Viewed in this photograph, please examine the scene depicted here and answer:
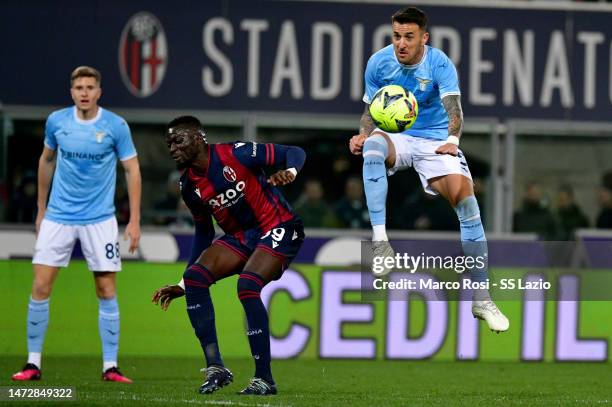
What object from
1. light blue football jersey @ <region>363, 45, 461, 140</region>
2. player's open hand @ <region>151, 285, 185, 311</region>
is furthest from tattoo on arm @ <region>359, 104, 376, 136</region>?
player's open hand @ <region>151, 285, 185, 311</region>

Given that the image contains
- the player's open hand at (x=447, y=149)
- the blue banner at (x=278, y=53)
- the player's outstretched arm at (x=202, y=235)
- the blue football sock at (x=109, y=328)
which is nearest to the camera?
the player's open hand at (x=447, y=149)

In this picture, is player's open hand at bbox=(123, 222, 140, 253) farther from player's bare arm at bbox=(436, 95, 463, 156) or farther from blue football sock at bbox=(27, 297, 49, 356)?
player's bare arm at bbox=(436, 95, 463, 156)

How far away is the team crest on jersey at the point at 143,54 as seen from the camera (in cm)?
1714

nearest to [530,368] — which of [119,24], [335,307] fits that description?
[335,307]

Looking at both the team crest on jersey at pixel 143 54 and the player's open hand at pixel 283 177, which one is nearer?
the player's open hand at pixel 283 177

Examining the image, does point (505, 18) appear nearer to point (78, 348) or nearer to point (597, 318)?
point (597, 318)

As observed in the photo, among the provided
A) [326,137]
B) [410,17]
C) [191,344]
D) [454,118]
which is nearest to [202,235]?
[454,118]

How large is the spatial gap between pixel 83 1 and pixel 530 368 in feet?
20.6

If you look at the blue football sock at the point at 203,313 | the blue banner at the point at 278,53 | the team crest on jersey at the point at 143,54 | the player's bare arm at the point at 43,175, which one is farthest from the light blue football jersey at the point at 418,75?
the team crest on jersey at the point at 143,54

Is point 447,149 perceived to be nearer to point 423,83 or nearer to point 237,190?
point 423,83

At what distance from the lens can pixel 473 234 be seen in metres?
11.5

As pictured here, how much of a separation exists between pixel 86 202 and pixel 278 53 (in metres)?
5.05

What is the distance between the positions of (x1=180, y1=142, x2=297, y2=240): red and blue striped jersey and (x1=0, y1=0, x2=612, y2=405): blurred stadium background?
164 inches

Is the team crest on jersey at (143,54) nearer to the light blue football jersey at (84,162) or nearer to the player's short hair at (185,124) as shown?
the light blue football jersey at (84,162)
